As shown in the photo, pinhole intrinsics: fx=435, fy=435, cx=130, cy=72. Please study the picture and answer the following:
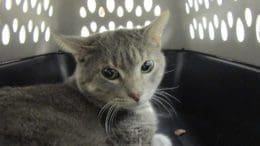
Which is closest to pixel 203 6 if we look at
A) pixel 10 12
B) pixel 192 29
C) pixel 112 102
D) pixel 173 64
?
pixel 192 29

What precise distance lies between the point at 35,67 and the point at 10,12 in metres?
0.26

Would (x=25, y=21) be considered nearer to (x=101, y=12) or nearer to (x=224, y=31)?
(x=101, y=12)

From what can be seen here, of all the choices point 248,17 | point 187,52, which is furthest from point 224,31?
point 187,52

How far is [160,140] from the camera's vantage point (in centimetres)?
159

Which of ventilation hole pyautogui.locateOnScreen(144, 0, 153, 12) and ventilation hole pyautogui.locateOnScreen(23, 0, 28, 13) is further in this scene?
ventilation hole pyautogui.locateOnScreen(144, 0, 153, 12)

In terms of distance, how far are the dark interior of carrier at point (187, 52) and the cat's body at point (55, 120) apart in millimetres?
302

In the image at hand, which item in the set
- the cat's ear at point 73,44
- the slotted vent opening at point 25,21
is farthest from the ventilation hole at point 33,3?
the cat's ear at point 73,44

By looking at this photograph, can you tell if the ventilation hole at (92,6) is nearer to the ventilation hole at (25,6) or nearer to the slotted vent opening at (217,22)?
the ventilation hole at (25,6)

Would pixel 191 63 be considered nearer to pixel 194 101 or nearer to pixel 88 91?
pixel 194 101

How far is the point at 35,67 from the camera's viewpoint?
1.84 m

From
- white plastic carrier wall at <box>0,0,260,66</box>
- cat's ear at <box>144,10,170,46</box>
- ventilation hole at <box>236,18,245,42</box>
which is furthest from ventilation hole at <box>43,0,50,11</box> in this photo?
ventilation hole at <box>236,18,245,42</box>

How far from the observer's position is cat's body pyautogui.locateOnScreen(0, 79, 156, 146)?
3.91ft

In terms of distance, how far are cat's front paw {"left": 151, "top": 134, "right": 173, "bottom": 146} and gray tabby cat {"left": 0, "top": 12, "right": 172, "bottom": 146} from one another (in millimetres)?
13

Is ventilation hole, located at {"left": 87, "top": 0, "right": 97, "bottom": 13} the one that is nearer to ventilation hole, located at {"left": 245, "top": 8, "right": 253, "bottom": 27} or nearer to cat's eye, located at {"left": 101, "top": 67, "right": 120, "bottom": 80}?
cat's eye, located at {"left": 101, "top": 67, "right": 120, "bottom": 80}
